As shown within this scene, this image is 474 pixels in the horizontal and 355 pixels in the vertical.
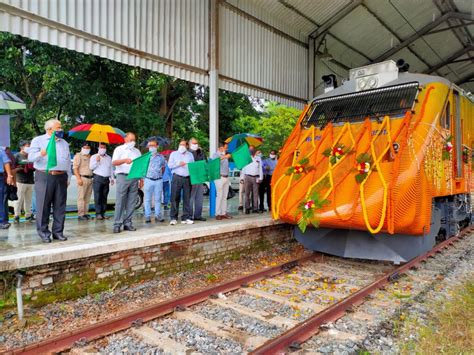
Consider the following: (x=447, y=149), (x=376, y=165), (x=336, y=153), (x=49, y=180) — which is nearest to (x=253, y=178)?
(x=336, y=153)

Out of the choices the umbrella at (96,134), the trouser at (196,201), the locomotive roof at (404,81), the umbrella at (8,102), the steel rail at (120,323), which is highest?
the locomotive roof at (404,81)

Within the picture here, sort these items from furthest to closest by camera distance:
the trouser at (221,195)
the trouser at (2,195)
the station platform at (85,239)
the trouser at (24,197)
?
the trouser at (221,195) < the trouser at (24,197) < the trouser at (2,195) < the station platform at (85,239)

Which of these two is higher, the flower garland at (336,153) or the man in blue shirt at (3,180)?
the flower garland at (336,153)

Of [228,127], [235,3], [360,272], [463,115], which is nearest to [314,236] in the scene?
[360,272]

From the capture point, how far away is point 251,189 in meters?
9.70

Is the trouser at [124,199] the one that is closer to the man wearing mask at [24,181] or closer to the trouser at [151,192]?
the trouser at [151,192]

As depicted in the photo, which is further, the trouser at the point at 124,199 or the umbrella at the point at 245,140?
the umbrella at the point at 245,140

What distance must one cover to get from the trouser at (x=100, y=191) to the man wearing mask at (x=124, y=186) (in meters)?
1.61

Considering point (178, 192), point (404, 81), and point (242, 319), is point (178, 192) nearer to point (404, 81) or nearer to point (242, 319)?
point (242, 319)

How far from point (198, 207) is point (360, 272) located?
136 inches

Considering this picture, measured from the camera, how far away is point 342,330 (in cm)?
411

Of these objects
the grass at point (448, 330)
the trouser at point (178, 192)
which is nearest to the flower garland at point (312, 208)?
the grass at point (448, 330)

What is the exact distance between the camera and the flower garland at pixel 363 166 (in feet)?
18.5

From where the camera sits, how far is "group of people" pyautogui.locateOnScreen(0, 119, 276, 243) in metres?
5.54
